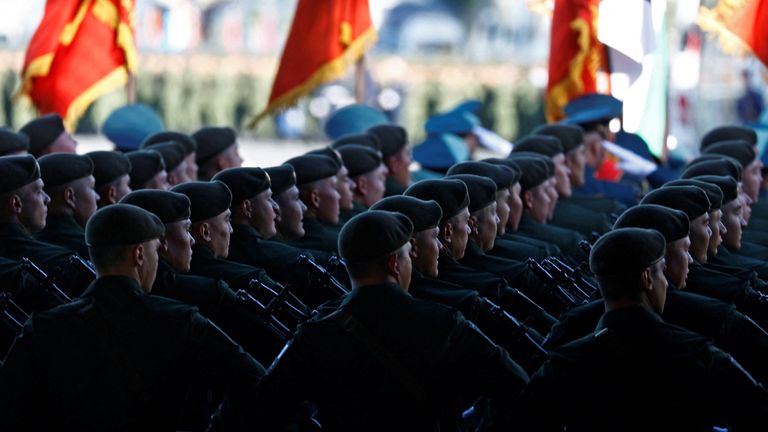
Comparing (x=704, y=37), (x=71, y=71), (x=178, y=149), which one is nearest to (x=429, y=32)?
(x=704, y=37)

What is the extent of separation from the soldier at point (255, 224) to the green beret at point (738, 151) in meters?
3.26

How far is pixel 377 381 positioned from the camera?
505 centimetres

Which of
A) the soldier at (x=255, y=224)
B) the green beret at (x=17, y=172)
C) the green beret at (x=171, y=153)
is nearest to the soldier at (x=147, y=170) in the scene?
the green beret at (x=171, y=153)

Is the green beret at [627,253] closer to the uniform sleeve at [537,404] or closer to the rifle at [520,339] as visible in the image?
the uniform sleeve at [537,404]

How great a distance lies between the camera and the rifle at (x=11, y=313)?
605 cm

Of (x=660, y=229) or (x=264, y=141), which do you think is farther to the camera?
(x=264, y=141)

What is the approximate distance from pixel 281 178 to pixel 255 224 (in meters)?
0.33

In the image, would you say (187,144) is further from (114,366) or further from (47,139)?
(114,366)

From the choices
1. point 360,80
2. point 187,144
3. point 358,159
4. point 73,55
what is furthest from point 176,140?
point 360,80

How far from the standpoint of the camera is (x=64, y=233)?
7434 mm

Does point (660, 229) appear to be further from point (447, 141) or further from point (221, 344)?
point (447, 141)

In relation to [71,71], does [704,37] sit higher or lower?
lower

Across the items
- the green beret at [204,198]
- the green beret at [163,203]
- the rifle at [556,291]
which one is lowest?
the rifle at [556,291]

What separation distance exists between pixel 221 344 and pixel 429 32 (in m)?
31.4
